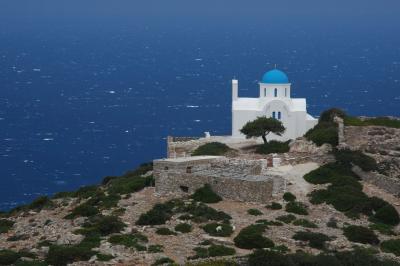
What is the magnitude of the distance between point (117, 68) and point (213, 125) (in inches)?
2910

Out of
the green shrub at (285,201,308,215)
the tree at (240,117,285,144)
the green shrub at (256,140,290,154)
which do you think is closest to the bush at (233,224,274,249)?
the green shrub at (285,201,308,215)

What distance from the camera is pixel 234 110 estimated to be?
197 feet

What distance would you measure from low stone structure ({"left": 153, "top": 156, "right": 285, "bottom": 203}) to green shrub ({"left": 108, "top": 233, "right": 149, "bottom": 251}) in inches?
269

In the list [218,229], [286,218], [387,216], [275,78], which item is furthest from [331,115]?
[218,229]

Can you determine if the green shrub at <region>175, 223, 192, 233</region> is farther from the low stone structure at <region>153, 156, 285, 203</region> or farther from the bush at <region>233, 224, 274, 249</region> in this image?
the low stone structure at <region>153, 156, 285, 203</region>

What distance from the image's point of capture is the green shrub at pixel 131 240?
30.6 metres

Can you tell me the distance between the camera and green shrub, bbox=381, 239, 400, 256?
3253 centimetres

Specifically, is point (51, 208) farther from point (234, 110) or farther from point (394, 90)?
point (394, 90)

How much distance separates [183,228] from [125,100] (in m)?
91.0

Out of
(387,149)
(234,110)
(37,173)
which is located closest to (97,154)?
(37,173)

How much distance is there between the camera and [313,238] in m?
32.3

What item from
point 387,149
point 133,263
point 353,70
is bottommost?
point 133,263

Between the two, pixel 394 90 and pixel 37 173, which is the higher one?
pixel 394 90

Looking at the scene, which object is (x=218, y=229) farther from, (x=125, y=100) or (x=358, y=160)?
(x=125, y=100)
